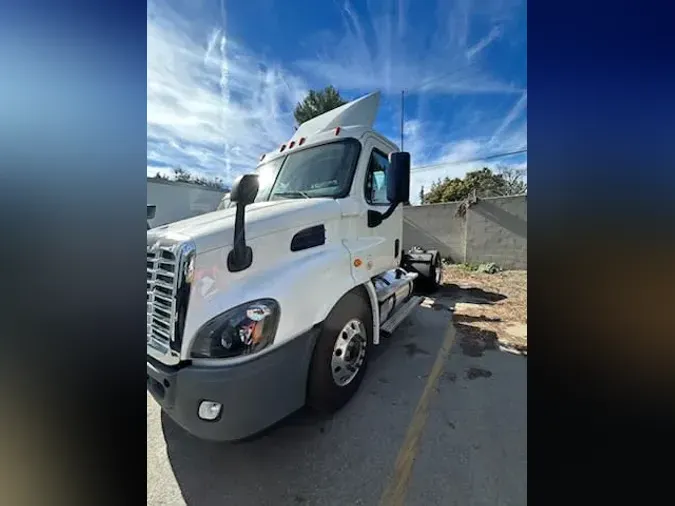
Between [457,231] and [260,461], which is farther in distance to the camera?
[457,231]

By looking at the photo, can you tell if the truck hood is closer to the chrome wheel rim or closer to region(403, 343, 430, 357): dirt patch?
the chrome wheel rim

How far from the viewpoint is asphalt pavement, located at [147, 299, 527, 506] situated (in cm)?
174

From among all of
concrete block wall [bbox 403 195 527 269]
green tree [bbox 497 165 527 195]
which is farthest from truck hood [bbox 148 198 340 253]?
concrete block wall [bbox 403 195 527 269]

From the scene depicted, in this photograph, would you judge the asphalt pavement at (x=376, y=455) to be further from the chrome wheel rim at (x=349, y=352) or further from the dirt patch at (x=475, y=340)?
the dirt patch at (x=475, y=340)

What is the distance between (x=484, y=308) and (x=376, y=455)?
4374 mm

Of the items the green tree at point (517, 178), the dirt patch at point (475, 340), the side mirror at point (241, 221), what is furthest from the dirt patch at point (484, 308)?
the side mirror at point (241, 221)

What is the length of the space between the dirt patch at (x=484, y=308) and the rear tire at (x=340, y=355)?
1.34 metres

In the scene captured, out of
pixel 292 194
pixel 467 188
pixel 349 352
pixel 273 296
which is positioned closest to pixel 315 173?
pixel 292 194

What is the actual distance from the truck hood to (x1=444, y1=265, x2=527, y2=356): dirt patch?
1688 millimetres

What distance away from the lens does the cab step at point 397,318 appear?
125 inches

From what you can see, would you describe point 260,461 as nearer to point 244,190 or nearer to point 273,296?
point 273,296

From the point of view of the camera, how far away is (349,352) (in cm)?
255
